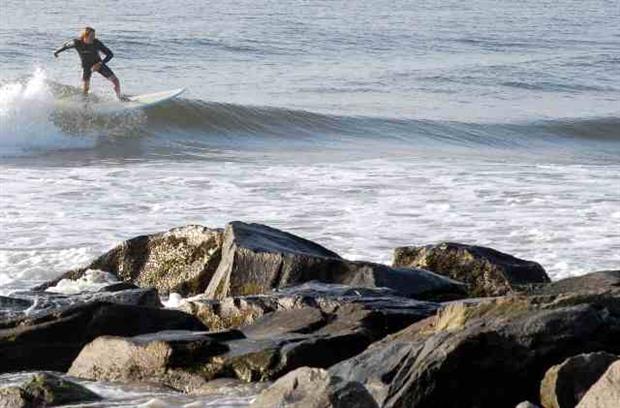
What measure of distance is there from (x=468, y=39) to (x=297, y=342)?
113 feet

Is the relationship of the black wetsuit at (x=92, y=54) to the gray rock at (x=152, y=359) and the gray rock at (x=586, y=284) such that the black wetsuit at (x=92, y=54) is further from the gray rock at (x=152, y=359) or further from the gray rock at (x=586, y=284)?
the gray rock at (x=152, y=359)

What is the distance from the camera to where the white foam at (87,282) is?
921 cm

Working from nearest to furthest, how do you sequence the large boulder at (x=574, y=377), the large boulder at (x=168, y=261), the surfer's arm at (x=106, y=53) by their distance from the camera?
the large boulder at (x=574, y=377) → the large boulder at (x=168, y=261) → the surfer's arm at (x=106, y=53)

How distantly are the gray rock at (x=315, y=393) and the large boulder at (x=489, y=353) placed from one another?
29 centimetres

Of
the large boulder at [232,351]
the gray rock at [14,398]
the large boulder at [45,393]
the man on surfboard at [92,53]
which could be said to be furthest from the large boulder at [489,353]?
the man on surfboard at [92,53]

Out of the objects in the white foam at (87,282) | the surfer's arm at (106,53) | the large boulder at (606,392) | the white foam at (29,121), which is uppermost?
the large boulder at (606,392)

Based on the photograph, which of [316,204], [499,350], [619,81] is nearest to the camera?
[499,350]

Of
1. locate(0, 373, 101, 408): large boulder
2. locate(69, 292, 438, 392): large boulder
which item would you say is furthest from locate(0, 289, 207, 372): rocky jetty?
locate(0, 373, 101, 408): large boulder

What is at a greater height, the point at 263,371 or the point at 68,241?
the point at 263,371

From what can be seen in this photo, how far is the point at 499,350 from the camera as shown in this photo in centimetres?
559

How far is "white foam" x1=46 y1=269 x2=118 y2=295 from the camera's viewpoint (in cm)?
921

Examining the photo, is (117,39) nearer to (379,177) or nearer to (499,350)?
(379,177)

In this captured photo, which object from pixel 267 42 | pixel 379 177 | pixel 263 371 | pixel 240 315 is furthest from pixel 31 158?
pixel 267 42

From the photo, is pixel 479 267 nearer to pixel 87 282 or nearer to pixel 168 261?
pixel 168 261
